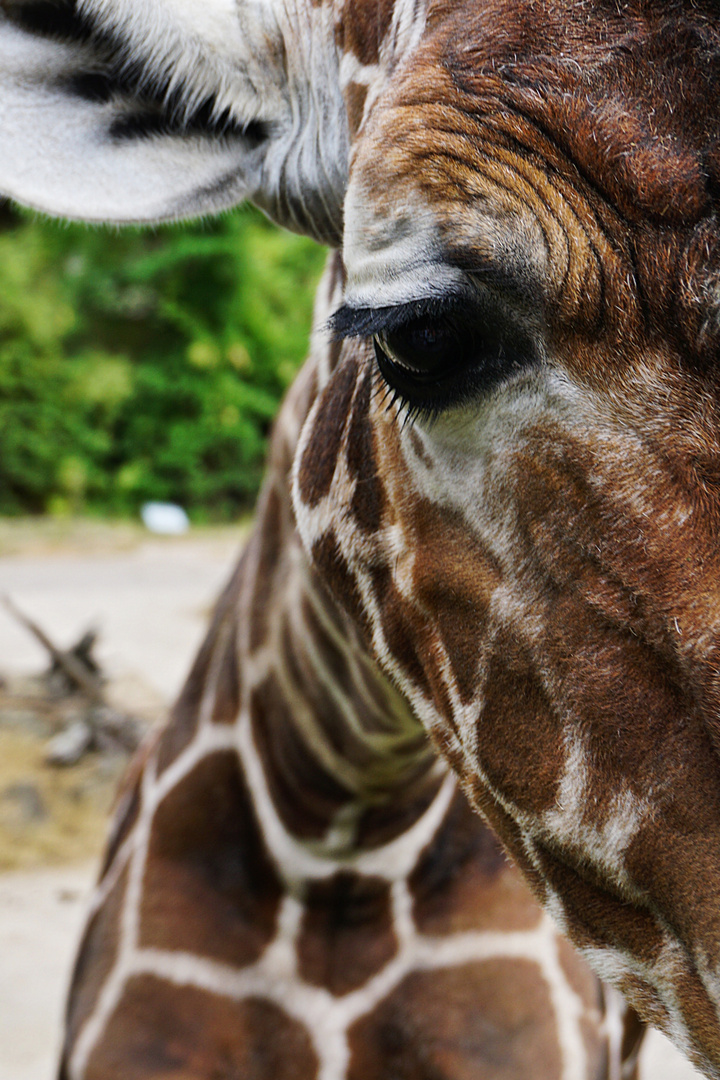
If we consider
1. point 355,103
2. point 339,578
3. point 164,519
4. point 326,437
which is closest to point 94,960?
point 339,578

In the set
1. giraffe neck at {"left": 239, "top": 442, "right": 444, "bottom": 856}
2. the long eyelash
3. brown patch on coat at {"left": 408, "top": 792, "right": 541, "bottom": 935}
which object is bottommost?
brown patch on coat at {"left": 408, "top": 792, "right": 541, "bottom": 935}

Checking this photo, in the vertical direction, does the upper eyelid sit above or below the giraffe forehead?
below

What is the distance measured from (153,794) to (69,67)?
1237 mm

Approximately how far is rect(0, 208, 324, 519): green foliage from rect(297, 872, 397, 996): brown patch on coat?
1249 centimetres

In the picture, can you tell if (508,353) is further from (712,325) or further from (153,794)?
(153,794)

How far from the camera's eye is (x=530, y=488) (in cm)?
95

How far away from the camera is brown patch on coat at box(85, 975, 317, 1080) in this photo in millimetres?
1580

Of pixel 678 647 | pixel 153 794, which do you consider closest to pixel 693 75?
pixel 678 647

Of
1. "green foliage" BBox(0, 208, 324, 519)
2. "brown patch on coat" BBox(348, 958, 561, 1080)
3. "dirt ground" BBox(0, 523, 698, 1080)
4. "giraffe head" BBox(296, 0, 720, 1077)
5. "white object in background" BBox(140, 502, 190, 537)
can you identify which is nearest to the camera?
"giraffe head" BBox(296, 0, 720, 1077)

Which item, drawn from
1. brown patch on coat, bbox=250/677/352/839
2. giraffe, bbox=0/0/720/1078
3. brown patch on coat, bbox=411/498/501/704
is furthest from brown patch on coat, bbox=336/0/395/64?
brown patch on coat, bbox=250/677/352/839

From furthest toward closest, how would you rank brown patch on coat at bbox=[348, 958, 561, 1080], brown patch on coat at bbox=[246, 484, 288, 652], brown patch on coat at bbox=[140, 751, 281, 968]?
brown patch on coat at bbox=[246, 484, 288, 652] → brown patch on coat at bbox=[140, 751, 281, 968] → brown patch on coat at bbox=[348, 958, 561, 1080]

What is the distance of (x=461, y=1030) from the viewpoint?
1581 millimetres

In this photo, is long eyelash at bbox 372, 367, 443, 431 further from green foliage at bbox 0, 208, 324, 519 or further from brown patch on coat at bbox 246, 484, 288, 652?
green foliage at bbox 0, 208, 324, 519

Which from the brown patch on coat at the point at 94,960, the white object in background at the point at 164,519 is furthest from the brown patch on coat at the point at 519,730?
the white object in background at the point at 164,519
